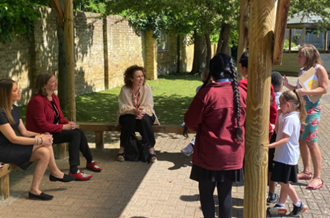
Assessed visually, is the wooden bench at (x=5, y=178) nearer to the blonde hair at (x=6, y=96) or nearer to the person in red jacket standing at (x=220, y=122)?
the blonde hair at (x=6, y=96)

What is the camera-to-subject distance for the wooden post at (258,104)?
287 centimetres

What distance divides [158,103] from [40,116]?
7.63 metres

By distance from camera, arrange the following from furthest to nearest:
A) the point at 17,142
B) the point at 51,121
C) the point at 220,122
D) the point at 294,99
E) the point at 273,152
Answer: the point at 51,121 → the point at 273,152 → the point at 17,142 → the point at 294,99 → the point at 220,122

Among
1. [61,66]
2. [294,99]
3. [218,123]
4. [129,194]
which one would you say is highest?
[61,66]

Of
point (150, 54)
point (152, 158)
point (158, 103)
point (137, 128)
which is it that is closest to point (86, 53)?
point (158, 103)

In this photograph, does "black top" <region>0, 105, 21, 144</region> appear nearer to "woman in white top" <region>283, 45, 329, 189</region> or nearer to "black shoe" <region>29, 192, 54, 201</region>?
"black shoe" <region>29, 192, 54, 201</region>

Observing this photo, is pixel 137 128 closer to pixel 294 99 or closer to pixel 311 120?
Answer: pixel 311 120

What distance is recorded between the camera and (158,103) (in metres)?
12.4

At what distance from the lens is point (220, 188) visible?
3449 mm

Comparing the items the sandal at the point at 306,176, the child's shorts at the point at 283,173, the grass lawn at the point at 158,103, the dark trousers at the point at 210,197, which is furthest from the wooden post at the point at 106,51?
the dark trousers at the point at 210,197

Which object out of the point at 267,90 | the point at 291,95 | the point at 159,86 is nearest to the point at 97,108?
the point at 159,86

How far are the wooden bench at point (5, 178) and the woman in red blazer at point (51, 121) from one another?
30.1 inches

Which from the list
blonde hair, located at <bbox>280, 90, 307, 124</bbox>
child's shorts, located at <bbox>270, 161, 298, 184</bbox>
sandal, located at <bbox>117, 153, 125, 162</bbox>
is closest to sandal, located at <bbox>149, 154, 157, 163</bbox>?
sandal, located at <bbox>117, 153, 125, 162</bbox>

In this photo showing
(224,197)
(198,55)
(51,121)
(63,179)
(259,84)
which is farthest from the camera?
(198,55)
